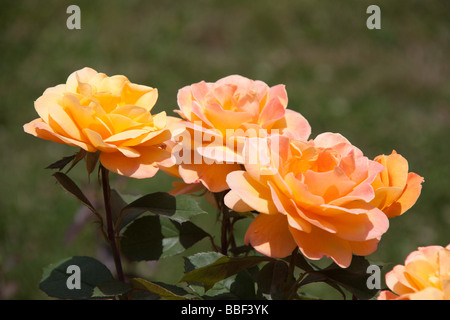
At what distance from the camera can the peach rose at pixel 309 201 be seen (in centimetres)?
52

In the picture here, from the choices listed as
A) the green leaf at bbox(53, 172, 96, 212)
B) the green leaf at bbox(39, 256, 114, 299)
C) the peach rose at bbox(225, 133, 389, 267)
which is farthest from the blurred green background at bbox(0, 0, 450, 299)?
the peach rose at bbox(225, 133, 389, 267)

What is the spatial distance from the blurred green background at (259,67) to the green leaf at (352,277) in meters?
1.53

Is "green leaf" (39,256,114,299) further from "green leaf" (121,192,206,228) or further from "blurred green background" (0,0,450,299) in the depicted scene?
"blurred green background" (0,0,450,299)

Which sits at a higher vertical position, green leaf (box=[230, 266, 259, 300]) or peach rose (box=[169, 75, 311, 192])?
peach rose (box=[169, 75, 311, 192])

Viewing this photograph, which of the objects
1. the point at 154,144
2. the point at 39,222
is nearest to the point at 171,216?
the point at 154,144

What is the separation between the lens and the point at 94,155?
62 centimetres

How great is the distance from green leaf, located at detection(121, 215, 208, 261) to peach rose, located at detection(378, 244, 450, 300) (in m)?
0.29

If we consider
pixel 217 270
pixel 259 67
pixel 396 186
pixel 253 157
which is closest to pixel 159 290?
pixel 217 270

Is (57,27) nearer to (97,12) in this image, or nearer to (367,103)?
(97,12)

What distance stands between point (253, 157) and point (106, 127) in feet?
0.58

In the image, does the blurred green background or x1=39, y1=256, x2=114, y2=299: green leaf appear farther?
the blurred green background

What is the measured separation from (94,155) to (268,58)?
2.58 metres

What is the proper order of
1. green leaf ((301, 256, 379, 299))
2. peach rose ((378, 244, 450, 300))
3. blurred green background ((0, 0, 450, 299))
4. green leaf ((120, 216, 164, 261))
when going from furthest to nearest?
blurred green background ((0, 0, 450, 299))
green leaf ((120, 216, 164, 261))
green leaf ((301, 256, 379, 299))
peach rose ((378, 244, 450, 300))

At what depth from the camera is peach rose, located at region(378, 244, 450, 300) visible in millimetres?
461
